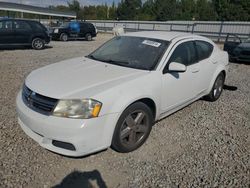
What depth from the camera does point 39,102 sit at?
2.73 meters

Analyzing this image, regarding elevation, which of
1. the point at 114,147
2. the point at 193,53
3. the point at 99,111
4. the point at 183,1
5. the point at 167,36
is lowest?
the point at 114,147

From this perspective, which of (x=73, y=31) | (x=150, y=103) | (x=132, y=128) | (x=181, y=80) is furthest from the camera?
(x=73, y=31)

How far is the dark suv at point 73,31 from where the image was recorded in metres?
18.4

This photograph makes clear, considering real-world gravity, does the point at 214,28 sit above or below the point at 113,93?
above

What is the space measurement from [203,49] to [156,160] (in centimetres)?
264

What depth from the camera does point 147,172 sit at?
9.17ft

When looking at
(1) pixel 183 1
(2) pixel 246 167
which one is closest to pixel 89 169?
(2) pixel 246 167

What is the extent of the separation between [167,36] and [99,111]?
211cm

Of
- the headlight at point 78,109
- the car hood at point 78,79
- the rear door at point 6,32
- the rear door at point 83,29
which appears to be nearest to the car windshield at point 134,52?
the car hood at point 78,79

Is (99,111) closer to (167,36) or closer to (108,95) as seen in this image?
(108,95)

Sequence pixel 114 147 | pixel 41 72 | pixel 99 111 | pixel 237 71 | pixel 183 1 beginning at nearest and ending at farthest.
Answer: pixel 99 111 < pixel 114 147 < pixel 41 72 < pixel 237 71 < pixel 183 1

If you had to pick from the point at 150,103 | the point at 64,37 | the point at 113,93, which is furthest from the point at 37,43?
the point at 113,93

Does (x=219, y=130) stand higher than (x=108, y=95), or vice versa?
(x=108, y=95)

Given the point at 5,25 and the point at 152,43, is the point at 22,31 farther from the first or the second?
the point at 152,43
